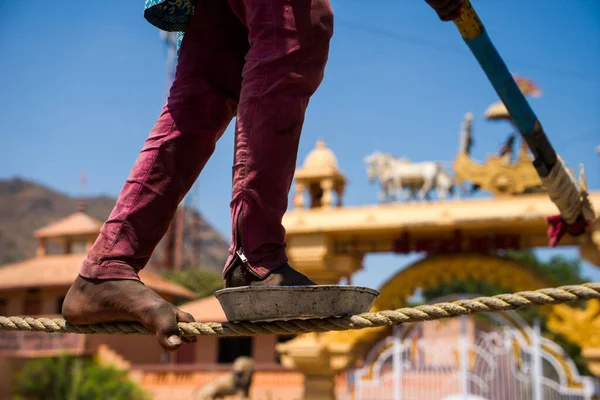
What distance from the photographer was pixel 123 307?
106cm

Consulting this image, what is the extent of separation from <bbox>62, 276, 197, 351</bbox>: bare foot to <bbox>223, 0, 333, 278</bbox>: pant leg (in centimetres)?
12

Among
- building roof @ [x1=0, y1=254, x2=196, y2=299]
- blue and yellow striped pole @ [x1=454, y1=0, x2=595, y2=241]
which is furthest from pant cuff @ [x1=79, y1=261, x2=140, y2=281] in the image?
building roof @ [x1=0, y1=254, x2=196, y2=299]

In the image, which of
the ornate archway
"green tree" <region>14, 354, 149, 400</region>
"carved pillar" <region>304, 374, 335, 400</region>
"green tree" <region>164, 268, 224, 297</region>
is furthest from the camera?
"green tree" <region>164, 268, 224, 297</region>

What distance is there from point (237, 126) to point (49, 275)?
13772 millimetres

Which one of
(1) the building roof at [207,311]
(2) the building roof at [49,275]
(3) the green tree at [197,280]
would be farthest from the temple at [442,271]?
(3) the green tree at [197,280]

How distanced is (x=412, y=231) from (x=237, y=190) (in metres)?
5.99

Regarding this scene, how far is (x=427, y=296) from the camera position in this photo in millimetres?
22141

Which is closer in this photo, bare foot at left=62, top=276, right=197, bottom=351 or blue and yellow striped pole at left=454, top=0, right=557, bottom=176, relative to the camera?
bare foot at left=62, top=276, right=197, bottom=351

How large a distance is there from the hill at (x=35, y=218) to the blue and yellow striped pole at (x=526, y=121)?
33827mm

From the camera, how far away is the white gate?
21.2 ft

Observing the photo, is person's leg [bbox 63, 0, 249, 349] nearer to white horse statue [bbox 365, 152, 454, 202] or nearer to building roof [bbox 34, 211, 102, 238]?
white horse statue [bbox 365, 152, 454, 202]

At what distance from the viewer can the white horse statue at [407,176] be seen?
7.59 meters

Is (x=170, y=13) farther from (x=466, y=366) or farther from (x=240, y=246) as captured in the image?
(x=466, y=366)

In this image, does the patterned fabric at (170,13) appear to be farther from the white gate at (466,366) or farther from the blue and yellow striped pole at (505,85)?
the white gate at (466,366)
